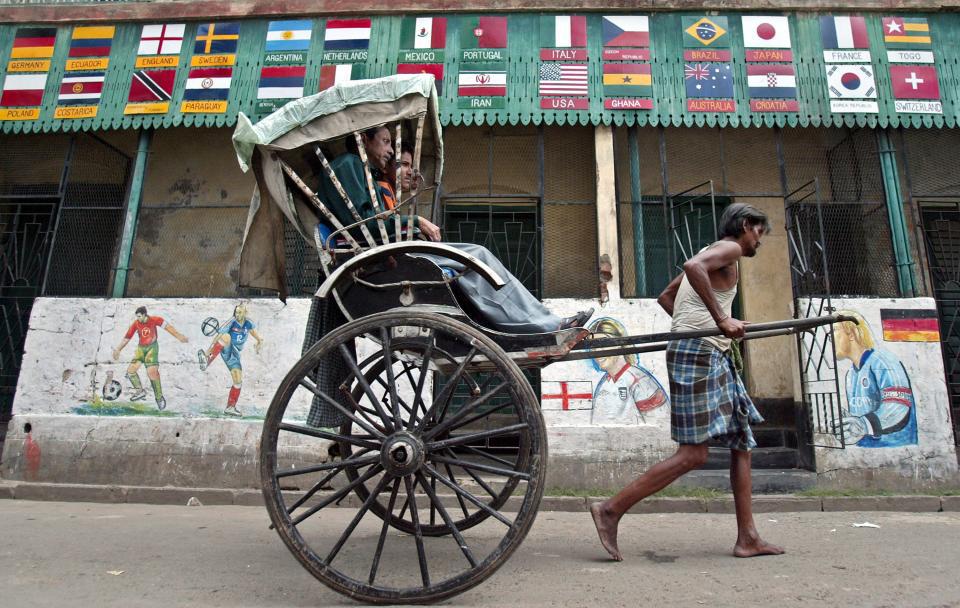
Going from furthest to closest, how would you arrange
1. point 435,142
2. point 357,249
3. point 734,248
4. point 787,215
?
point 787,215, point 435,142, point 734,248, point 357,249

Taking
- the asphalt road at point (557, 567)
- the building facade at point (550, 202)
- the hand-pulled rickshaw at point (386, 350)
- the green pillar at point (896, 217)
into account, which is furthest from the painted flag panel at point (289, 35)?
the green pillar at point (896, 217)

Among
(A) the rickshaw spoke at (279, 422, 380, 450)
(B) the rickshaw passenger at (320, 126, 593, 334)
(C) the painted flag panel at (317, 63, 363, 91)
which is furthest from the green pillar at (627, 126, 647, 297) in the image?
(A) the rickshaw spoke at (279, 422, 380, 450)

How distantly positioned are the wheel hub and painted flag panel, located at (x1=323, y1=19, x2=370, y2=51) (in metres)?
6.23

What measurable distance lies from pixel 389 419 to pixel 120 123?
21.9 ft

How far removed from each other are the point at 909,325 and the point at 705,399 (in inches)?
180

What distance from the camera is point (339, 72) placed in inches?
287

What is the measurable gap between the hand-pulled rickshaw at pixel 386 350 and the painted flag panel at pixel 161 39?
5.51m

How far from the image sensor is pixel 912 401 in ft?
20.2

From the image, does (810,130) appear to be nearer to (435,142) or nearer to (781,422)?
(781,422)

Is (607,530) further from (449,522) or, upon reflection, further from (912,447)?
(912,447)

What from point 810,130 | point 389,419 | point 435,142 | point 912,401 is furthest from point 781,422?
point 389,419

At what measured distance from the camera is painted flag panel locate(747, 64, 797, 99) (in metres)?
6.97

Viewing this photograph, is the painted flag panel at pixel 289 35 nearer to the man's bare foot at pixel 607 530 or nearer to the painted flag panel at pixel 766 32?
the painted flag panel at pixel 766 32

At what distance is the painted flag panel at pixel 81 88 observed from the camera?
7.37 metres
